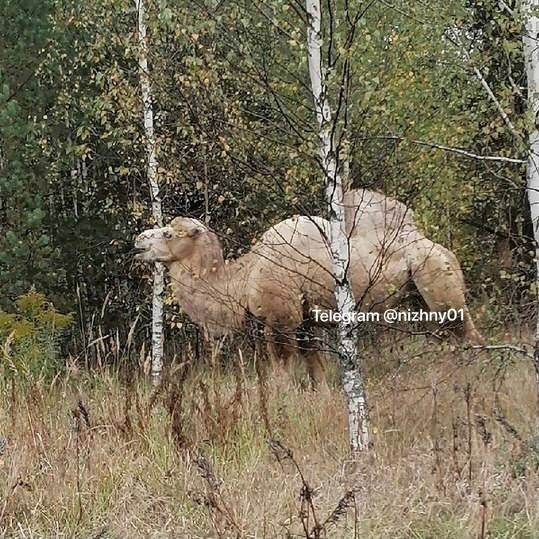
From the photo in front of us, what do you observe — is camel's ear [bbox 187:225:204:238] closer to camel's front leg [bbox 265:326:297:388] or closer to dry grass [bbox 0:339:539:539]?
camel's front leg [bbox 265:326:297:388]

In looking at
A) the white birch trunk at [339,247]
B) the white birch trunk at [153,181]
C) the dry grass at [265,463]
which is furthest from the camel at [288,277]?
the white birch trunk at [339,247]

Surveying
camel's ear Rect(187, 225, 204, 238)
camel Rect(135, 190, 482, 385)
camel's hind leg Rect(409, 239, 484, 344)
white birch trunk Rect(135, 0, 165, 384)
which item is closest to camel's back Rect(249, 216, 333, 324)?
camel Rect(135, 190, 482, 385)

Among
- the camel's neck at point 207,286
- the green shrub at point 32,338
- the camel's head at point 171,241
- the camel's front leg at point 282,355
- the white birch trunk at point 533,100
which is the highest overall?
the white birch trunk at point 533,100

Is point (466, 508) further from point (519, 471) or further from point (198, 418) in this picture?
point (198, 418)

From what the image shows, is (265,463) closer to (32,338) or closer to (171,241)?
(171,241)

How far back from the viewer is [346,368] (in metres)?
5.22

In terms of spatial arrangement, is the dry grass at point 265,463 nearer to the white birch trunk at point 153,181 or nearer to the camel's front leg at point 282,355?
the camel's front leg at point 282,355

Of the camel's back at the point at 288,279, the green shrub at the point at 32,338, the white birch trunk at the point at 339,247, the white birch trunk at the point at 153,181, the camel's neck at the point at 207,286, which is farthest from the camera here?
the white birch trunk at the point at 153,181

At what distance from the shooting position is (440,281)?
8273mm

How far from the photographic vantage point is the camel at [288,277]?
8.09 metres

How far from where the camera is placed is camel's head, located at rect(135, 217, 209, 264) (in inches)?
331

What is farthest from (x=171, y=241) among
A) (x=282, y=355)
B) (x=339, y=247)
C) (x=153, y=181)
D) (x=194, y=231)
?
(x=339, y=247)

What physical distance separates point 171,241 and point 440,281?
93.4 inches

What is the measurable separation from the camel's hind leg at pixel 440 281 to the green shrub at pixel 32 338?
3.17 metres
